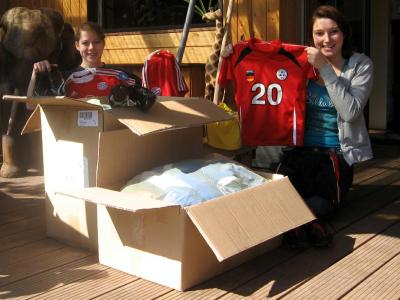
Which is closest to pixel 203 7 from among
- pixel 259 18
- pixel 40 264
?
pixel 259 18

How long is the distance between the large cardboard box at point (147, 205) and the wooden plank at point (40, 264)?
76 mm

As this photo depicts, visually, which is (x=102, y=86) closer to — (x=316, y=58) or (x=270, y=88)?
(x=270, y=88)

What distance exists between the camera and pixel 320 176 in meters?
3.31

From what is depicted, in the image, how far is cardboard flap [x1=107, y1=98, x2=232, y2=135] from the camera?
101 inches

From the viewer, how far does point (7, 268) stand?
2.60m

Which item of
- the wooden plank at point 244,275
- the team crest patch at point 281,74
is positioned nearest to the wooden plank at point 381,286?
the wooden plank at point 244,275

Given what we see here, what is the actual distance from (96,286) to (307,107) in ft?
5.63

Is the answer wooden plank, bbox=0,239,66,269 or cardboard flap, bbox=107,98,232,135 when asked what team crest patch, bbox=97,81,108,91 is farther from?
wooden plank, bbox=0,239,66,269

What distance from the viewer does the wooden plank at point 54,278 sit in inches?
92.0

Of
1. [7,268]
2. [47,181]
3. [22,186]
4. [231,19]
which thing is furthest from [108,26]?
[7,268]

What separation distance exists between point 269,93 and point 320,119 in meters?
0.34

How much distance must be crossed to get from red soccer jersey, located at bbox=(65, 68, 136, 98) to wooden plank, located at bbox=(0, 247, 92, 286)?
958 millimetres

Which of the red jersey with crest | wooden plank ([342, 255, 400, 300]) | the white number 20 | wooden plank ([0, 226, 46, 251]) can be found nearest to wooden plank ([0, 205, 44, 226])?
wooden plank ([0, 226, 46, 251])

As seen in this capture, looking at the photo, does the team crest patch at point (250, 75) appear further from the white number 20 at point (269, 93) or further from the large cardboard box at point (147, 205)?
the large cardboard box at point (147, 205)
